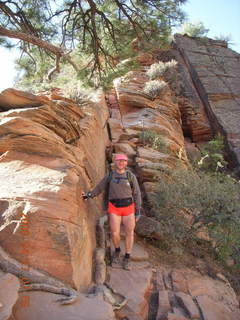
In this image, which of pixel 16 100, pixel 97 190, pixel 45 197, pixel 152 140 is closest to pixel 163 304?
pixel 97 190

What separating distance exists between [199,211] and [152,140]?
3.44m

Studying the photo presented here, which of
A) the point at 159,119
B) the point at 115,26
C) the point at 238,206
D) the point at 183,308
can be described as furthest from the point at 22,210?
the point at 159,119

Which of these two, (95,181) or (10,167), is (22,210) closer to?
(10,167)

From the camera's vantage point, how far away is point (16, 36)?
536cm

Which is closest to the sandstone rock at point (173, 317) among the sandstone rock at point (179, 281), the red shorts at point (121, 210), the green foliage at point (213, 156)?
the sandstone rock at point (179, 281)

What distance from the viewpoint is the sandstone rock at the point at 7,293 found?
90.5 inches

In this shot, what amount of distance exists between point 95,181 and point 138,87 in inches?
289

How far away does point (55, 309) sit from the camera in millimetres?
2703

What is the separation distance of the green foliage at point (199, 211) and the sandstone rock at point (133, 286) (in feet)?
4.63

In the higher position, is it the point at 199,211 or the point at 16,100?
the point at 16,100

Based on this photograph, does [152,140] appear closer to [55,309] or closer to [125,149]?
[125,149]

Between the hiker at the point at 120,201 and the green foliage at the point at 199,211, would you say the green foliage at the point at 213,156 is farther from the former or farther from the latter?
the hiker at the point at 120,201

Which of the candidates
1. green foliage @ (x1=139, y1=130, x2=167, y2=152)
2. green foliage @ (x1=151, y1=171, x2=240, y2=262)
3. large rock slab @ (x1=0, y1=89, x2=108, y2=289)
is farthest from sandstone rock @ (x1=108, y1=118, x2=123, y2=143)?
large rock slab @ (x1=0, y1=89, x2=108, y2=289)

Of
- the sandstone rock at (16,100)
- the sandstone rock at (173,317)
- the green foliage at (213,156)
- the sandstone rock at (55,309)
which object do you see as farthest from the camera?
the green foliage at (213,156)
